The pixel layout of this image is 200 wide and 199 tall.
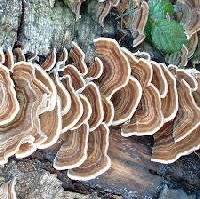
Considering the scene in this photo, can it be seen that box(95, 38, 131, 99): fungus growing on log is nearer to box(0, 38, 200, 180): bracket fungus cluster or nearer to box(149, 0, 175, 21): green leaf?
box(0, 38, 200, 180): bracket fungus cluster

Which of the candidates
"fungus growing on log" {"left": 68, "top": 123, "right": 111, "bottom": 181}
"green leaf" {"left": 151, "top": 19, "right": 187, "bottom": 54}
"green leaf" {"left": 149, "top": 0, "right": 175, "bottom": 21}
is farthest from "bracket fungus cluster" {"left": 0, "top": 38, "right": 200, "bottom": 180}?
"green leaf" {"left": 149, "top": 0, "right": 175, "bottom": 21}

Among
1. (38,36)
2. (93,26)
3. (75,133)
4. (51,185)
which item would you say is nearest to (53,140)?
(75,133)

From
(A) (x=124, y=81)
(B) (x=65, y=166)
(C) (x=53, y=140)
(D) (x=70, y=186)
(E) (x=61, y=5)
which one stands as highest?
(E) (x=61, y=5)

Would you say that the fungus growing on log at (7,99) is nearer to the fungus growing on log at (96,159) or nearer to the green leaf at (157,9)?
the fungus growing on log at (96,159)

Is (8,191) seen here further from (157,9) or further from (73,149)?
(157,9)

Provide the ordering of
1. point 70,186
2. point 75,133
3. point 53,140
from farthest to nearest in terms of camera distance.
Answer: point 70,186 → point 75,133 → point 53,140

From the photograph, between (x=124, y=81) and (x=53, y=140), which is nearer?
(x=53, y=140)

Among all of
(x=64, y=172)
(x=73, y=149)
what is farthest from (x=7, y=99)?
(x=64, y=172)

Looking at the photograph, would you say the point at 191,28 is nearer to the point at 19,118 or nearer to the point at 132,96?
the point at 132,96
